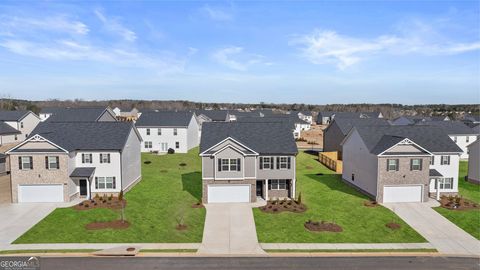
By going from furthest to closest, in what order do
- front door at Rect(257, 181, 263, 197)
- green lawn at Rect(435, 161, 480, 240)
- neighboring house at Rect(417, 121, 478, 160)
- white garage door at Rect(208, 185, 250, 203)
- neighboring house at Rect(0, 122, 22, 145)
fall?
neighboring house at Rect(0, 122, 22, 145)
neighboring house at Rect(417, 121, 478, 160)
front door at Rect(257, 181, 263, 197)
white garage door at Rect(208, 185, 250, 203)
green lawn at Rect(435, 161, 480, 240)

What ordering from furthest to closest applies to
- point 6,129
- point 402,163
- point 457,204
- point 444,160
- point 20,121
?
1. point 20,121
2. point 6,129
3. point 444,160
4. point 402,163
5. point 457,204

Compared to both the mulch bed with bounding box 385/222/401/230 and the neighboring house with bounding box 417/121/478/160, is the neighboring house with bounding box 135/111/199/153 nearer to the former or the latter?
the mulch bed with bounding box 385/222/401/230

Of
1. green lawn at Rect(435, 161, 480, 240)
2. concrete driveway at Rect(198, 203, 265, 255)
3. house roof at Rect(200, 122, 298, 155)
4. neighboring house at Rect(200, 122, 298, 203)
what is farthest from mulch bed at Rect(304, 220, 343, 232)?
green lawn at Rect(435, 161, 480, 240)

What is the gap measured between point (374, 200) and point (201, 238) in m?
19.8

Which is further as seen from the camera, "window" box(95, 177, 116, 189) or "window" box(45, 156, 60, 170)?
"window" box(95, 177, 116, 189)

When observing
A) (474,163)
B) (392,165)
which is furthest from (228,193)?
(474,163)

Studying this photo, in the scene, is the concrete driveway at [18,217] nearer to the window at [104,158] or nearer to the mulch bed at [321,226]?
the window at [104,158]

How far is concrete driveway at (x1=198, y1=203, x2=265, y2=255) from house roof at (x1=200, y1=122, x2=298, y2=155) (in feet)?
20.7

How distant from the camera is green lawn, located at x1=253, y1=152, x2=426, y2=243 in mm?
28328

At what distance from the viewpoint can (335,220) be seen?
106 ft

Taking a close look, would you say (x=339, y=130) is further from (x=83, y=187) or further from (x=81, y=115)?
(x=81, y=115)

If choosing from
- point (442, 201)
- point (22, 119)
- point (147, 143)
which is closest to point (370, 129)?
point (442, 201)

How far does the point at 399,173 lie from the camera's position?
3744cm

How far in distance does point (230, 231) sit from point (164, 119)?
43.6 m
